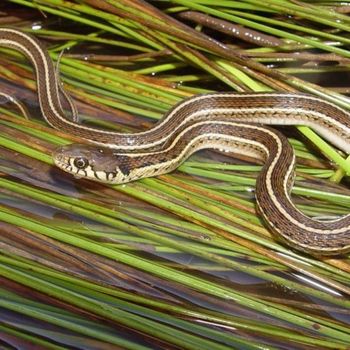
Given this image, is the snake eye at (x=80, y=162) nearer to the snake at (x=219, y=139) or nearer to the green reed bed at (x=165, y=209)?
the snake at (x=219, y=139)

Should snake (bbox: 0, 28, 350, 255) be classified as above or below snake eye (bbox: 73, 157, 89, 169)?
above

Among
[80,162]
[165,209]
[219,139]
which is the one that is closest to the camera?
[165,209]

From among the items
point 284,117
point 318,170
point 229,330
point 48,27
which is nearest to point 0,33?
point 48,27

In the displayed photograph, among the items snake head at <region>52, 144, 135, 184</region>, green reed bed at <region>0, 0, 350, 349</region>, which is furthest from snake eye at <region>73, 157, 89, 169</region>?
green reed bed at <region>0, 0, 350, 349</region>

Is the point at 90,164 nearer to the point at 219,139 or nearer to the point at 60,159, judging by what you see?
the point at 60,159

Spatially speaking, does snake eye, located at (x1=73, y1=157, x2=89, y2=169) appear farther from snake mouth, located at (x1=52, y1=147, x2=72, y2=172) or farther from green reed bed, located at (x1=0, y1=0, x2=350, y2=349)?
green reed bed, located at (x1=0, y1=0, x2=350, y2=349)

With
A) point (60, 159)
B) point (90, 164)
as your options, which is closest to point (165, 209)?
point (90, 164)
